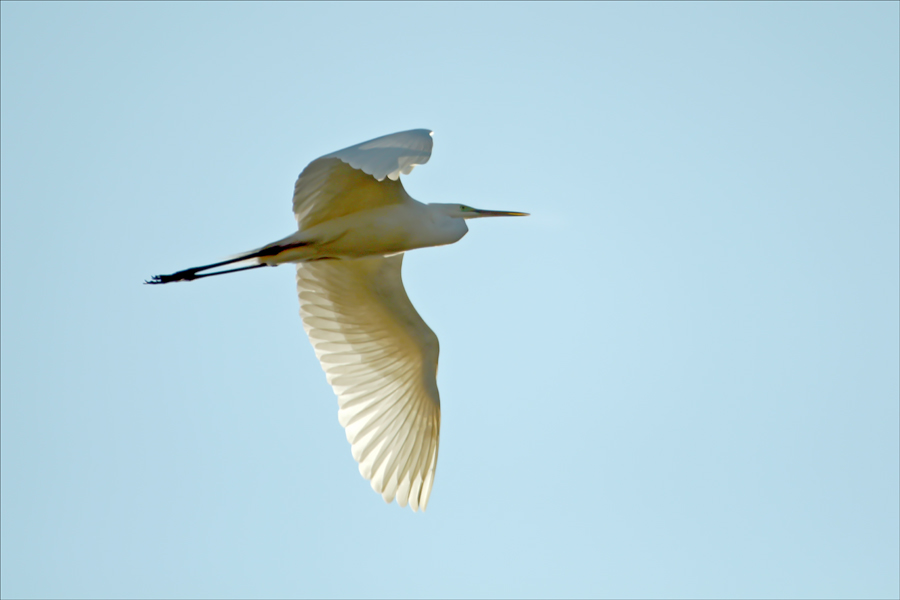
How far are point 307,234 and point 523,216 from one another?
5.97 ft

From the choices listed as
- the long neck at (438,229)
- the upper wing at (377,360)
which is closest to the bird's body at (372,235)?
the long neck at (438,229)

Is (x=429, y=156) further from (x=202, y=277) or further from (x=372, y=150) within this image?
(x=202, y=277)

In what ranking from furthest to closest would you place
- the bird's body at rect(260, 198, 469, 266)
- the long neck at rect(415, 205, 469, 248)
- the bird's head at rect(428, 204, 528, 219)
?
1. the bird's head at rect(428, 204, 528, 219)
2. the long neck at rect(415, 205, 469, 248)
3. the bird's body at rect(260, 198, 469, 266)

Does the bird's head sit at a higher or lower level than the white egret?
higher

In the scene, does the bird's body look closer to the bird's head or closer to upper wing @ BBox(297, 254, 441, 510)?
the bird's head

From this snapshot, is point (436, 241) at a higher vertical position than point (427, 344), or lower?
higher

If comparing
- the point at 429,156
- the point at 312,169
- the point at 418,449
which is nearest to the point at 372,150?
the point at 429,156

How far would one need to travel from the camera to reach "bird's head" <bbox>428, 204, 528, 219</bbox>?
22.5 feet

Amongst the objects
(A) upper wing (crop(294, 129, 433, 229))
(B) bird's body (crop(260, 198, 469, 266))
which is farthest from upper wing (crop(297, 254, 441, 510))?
(A) upper wing (crop(294, 129, 433, 229))

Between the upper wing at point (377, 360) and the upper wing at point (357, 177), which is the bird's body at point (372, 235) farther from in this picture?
the upper wing at point (377, 360)

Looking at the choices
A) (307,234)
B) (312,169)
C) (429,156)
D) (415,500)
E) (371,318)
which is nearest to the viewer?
(429,156)

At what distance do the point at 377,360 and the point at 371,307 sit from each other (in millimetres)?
397

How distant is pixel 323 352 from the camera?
728 centimetres

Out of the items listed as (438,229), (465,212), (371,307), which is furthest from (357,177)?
(371,307)
